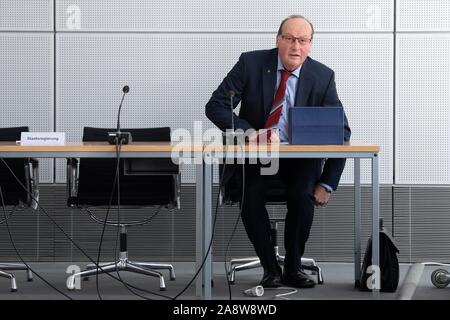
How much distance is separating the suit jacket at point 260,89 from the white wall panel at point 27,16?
5.29ft

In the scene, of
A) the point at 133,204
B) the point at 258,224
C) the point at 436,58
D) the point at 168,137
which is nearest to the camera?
the point at 258,224

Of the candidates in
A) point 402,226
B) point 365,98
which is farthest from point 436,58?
point 402,226

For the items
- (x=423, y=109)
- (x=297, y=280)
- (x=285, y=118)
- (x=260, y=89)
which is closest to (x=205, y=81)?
(x=260, y=89)

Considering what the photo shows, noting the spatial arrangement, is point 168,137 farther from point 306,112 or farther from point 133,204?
point 306,112

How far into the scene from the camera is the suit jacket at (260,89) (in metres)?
4.72

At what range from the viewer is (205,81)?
18.9 ft

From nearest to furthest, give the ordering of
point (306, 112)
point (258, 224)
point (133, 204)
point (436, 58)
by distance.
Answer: point (306, 112), point (258, 224), point (133, 204), point (436, 58)

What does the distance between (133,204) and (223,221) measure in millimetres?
1100

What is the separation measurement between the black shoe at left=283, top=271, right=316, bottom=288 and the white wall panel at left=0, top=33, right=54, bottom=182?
198 cm

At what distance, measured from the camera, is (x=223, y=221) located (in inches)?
228

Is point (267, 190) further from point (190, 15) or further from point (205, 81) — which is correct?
point (190, 15)

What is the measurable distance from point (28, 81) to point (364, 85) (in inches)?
90.5

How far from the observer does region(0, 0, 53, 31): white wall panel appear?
18.8ft

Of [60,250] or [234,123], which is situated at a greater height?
[234,123]
